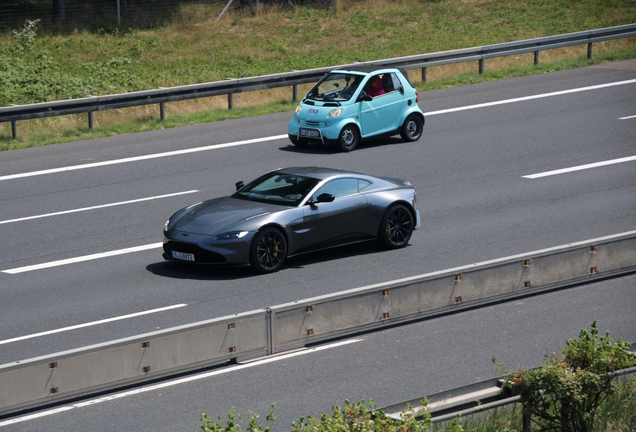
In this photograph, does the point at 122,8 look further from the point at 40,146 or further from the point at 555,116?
the point at 555,116

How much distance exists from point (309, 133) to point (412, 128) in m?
2.52

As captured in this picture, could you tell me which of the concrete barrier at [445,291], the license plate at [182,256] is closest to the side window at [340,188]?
the license plate at [182,256]

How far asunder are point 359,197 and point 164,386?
5848 mm

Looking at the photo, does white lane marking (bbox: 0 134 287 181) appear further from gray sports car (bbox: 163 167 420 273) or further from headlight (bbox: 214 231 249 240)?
headlight (bbox: 214 231 249 240)

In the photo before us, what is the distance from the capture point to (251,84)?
25.8 m

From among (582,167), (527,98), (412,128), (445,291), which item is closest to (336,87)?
(412,128)

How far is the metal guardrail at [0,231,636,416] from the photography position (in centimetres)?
930

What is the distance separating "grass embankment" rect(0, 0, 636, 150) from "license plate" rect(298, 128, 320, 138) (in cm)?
377

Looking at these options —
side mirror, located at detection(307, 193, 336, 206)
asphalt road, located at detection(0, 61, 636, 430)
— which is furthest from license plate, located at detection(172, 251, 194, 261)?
side mirror, located at detection(307, 193, 336, 206)

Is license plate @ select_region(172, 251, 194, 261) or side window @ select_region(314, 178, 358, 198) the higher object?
side window @ select_region(314, 178, 358, 198)

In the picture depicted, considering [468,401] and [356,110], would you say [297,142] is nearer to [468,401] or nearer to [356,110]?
[356,110]

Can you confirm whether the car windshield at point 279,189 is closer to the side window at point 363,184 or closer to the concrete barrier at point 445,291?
the side window at point 363,184

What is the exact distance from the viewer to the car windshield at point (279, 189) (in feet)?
48.0

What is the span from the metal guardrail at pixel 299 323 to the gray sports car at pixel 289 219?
268cm
